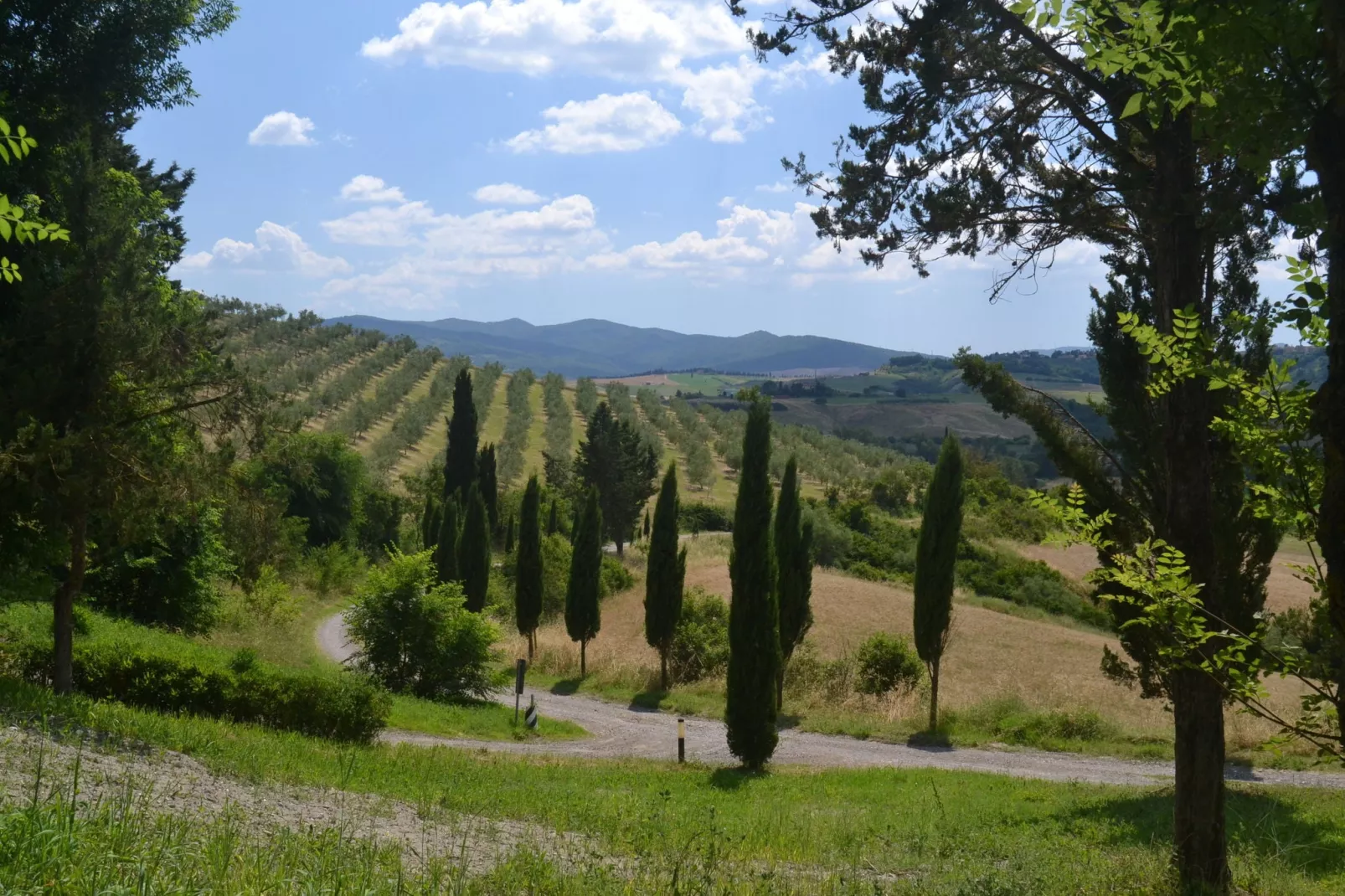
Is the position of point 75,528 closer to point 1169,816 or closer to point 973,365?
point 973,365

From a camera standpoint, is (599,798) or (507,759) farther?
(507,759)

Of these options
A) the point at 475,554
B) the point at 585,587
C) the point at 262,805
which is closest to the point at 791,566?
the point at 585,587

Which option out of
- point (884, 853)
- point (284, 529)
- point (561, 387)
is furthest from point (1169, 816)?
point (561, 387)

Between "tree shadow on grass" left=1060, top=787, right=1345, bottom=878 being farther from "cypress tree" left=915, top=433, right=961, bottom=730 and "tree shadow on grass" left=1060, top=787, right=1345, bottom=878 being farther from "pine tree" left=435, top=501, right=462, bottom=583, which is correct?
"pine tree" left=435, top=501, right=462, bottom=583

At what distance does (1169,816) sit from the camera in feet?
35.4

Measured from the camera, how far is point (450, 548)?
3797 cm

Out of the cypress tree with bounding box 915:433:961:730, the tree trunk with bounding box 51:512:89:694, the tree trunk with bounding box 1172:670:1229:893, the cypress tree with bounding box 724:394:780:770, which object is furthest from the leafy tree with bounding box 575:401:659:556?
the tree trunk with bounding box 1172:670:1229:893

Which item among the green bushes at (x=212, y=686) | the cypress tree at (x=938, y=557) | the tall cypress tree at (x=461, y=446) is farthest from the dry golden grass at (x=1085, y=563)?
the green bushes at (x=212, y=686)

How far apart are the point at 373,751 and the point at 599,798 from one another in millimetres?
3928

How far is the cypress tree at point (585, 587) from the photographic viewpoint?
31062 mm

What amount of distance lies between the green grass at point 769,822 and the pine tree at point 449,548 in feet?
74.5

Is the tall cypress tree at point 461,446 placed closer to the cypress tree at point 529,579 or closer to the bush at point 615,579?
the bush at point 615,579

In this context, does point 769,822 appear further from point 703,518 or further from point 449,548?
point 703,518

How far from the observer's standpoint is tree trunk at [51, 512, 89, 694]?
11.5m
